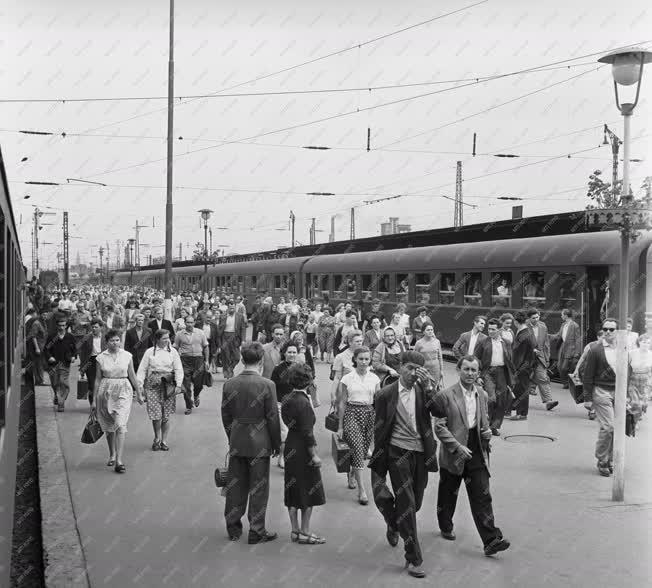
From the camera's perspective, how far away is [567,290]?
1716 cm

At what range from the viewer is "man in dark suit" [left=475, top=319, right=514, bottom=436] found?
11.0 meters

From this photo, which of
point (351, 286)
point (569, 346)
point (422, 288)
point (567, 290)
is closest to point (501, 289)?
point (567, 290)

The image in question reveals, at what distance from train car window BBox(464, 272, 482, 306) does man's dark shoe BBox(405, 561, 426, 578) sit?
15.4 meters

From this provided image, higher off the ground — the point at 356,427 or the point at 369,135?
the point at 369,135

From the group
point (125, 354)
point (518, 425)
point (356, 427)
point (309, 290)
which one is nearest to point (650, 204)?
point (356, 427)

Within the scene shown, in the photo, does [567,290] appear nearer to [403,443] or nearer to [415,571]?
[403,443]

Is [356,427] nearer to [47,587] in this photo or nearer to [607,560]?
[607,560]

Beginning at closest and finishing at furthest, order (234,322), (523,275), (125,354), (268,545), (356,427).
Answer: (268,545) → (356,427) → (125,354) → (234,322) → (523,275)

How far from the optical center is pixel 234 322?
1673 centimetres

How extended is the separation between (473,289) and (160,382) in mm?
12806

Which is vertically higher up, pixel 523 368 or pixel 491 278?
pixel 491 278

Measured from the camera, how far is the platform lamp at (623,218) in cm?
763

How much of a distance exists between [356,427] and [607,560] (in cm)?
268

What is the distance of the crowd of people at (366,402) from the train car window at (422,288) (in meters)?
9.26
